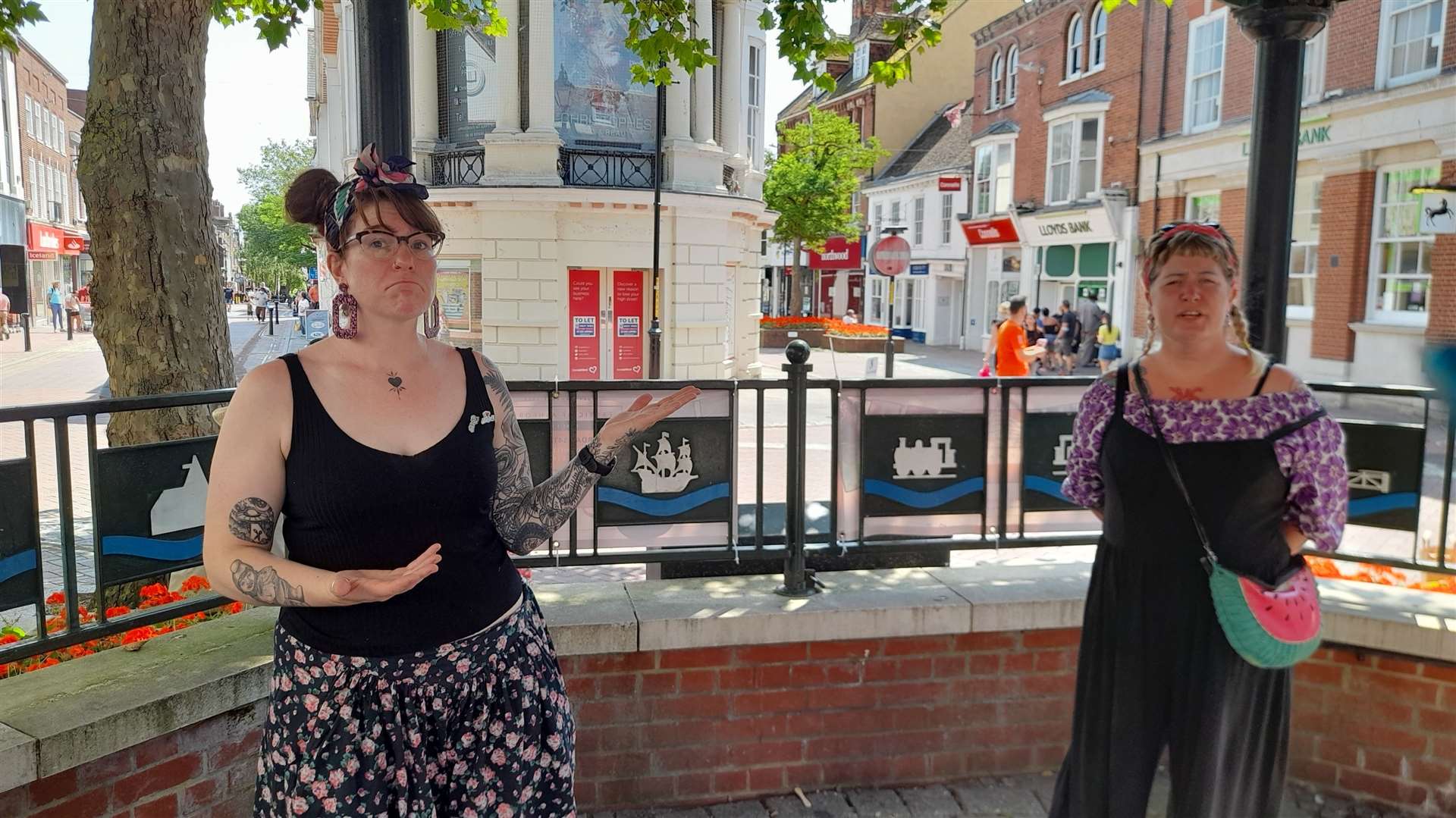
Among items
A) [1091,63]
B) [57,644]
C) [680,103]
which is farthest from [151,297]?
[1091,63]

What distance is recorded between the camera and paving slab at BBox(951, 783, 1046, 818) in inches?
144

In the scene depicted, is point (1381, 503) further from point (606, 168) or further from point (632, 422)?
point (606, 168)

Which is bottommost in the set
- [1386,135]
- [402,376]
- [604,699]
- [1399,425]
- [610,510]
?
[604,699]

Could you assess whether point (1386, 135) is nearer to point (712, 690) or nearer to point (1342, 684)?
point (1342, 684)

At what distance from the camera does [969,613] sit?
148 inches

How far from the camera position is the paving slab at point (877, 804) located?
144 inches

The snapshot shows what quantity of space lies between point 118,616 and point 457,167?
17.9 meters

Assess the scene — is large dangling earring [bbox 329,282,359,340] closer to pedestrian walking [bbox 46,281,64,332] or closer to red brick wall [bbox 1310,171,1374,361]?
red brick wall [bbox 1310,171,1374,361]

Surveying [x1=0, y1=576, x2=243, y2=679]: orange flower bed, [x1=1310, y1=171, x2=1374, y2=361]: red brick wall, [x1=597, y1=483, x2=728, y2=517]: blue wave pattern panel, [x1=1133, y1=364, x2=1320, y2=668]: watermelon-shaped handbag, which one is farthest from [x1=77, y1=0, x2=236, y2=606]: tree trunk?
[x1=1310, y1=171, x2=1374, y2=361]: red brick wall

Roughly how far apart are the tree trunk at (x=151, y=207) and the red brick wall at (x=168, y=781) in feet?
5.28

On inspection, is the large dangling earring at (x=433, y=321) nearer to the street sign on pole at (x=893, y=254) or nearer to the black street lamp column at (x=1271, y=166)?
the black street lamp column at (x=1271, y=166)

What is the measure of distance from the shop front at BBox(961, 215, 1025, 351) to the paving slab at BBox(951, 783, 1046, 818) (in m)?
29.7

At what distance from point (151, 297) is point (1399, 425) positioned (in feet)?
17.1

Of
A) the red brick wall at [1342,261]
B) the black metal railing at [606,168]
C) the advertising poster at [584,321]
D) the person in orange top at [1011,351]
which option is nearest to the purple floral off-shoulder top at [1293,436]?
the person in orange top at [1011,351]
